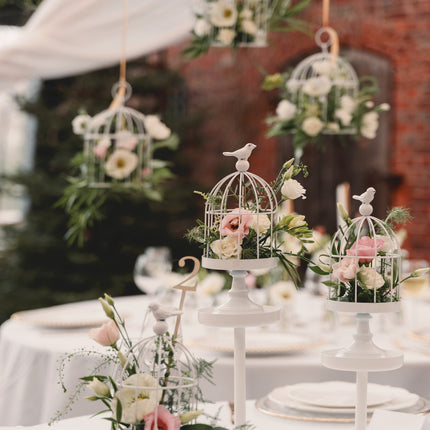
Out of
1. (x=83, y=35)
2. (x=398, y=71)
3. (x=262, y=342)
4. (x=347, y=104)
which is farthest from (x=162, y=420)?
(x=398, y=71)

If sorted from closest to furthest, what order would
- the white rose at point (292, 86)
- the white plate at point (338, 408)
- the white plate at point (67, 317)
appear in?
the white plate at point (338, 408), the white plate at point (67, 317), the white rose at point (292, 86)

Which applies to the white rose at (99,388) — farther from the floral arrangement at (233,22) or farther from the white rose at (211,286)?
the floral arrangement at (233,22)

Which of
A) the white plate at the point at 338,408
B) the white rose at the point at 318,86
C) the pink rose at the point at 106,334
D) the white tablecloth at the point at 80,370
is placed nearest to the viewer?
the pink rose at the point at 106,334

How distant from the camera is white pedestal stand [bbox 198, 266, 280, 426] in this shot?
1.38 meters

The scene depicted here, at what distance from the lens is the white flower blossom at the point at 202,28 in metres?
2.74

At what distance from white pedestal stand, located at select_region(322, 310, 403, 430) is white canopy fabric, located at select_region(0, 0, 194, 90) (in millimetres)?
2206

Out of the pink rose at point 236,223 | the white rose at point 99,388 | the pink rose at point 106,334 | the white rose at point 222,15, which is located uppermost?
the white rose at point 222,15

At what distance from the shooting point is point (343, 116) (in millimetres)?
2689

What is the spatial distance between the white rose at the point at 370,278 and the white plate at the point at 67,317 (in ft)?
4.45

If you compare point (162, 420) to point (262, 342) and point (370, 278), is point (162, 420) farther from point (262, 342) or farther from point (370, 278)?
point (262, 342)

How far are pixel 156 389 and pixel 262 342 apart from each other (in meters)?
1.28

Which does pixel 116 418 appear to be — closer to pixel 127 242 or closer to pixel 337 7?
pixel 127 242

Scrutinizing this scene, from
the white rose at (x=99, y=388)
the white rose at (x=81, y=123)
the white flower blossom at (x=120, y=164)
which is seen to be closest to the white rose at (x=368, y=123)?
the white flower blossom at (x=120, y=164)

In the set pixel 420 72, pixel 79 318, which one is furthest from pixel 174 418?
pixel 420 72
